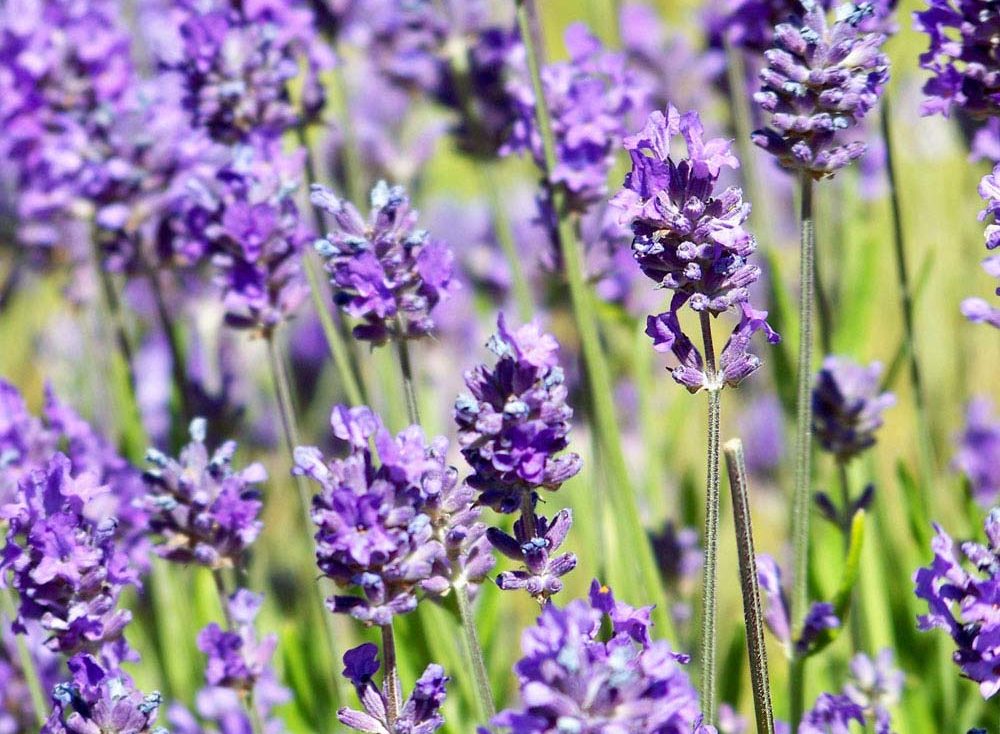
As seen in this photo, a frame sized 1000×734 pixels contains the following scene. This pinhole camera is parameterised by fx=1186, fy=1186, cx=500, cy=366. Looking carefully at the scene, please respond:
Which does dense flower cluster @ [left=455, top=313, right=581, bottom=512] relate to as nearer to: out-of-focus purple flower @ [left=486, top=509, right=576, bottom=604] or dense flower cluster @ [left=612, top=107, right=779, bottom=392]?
out-of-focus purple flower @ [left=486, top=509, right=576, bottom=604]

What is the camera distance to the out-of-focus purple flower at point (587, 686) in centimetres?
108

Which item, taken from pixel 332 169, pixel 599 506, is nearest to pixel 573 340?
pixel 332 169

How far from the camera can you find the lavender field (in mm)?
1376

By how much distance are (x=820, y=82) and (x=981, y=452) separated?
1777 mm

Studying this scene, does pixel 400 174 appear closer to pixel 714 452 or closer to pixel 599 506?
pixel 599 506

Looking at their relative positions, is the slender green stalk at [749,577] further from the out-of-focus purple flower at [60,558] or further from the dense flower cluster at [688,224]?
the out-of-focus purple flower at [60,558]

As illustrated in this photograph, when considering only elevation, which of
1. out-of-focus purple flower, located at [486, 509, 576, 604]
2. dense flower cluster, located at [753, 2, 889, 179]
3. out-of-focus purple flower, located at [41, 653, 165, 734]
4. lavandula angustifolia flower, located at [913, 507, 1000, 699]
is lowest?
lavandula angustifolia flower, located at [913, 507, 1000, 699]

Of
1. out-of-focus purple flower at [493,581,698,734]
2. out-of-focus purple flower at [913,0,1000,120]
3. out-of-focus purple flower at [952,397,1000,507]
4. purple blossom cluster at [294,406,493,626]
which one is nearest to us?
out-of-focus purple flower at [493,581,698,734]

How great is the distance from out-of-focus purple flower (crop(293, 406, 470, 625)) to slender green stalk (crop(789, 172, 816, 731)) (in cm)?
54

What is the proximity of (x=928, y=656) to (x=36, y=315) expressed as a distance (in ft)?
12.3

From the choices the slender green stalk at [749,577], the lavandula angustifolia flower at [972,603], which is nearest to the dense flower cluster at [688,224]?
the slender green stalk at [749,577]

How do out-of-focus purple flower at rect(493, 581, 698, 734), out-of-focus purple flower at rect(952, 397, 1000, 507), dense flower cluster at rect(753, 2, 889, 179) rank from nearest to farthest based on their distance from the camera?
out-of-focus purple flower at rect(493, 581, 698, 734) → dense flower cluster at rect(753, 2, 889, 179) → out-of-focus purple flower at rect(952, 397, 1000, 507)

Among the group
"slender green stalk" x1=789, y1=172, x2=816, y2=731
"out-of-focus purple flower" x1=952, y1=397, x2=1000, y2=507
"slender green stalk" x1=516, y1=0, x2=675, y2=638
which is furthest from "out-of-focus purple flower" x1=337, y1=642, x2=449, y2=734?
"out-of-focus purple flower" x1=952, y1=397, x2=1000, y2=507

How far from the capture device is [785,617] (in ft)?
5.98
